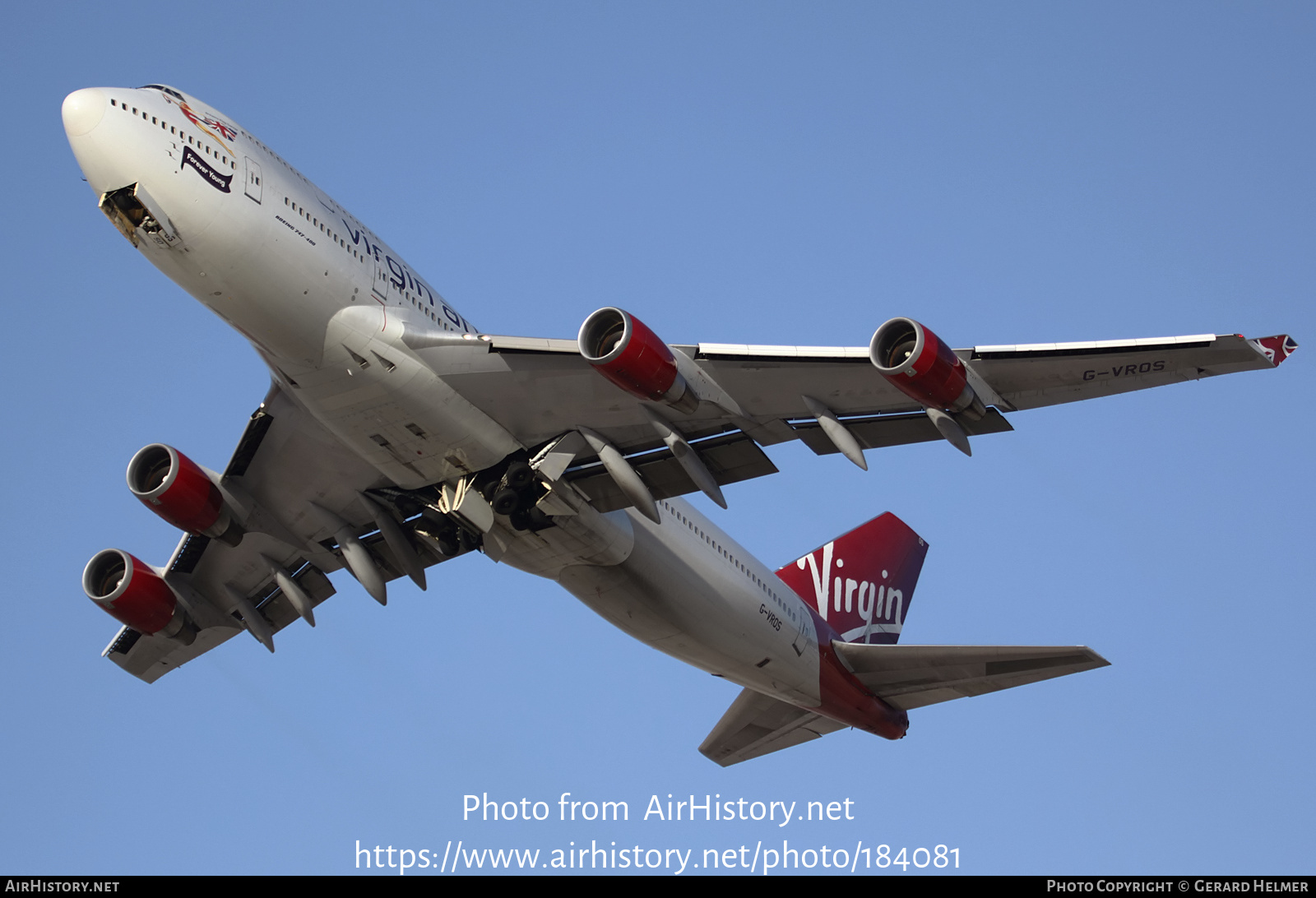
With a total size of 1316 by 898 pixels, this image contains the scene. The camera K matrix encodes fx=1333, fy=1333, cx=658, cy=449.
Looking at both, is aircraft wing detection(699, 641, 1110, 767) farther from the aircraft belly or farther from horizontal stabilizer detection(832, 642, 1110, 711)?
the aircraft belly

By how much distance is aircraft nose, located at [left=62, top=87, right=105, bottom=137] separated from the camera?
2172cm

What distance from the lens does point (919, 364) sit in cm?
2192

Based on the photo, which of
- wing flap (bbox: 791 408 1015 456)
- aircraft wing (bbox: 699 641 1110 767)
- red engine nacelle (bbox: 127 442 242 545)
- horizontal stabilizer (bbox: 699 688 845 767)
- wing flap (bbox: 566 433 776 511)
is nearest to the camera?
wing flap (bbox: 791 408 1015 456)

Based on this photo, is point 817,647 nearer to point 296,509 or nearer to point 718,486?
point 718,486

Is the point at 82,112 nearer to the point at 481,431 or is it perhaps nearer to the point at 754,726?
the point at 481,431

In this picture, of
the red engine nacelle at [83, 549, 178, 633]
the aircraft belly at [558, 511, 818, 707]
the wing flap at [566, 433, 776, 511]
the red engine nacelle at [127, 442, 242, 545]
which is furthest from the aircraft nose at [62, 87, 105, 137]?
the aircraft belly at [558, 511, 818, 707]

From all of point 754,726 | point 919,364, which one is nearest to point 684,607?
point 754,726

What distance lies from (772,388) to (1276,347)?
8.38 metres

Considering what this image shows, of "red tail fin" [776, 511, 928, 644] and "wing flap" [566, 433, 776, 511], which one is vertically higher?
"red tail fin" [776, 511, 928, 644]

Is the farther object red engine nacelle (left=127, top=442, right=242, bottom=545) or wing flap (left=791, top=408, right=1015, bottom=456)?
red engine nacelle (left=127, top=442, right=242, bottom=545)

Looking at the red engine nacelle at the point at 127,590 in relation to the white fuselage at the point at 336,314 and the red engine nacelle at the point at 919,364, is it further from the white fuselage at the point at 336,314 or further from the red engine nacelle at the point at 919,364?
the red engine nacelle at the point at 919,364

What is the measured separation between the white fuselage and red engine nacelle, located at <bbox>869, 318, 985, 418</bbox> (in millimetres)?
7324

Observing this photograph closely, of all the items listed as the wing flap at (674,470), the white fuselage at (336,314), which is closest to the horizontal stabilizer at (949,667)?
the white fuselage at (336,314)

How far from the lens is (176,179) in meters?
21.9
